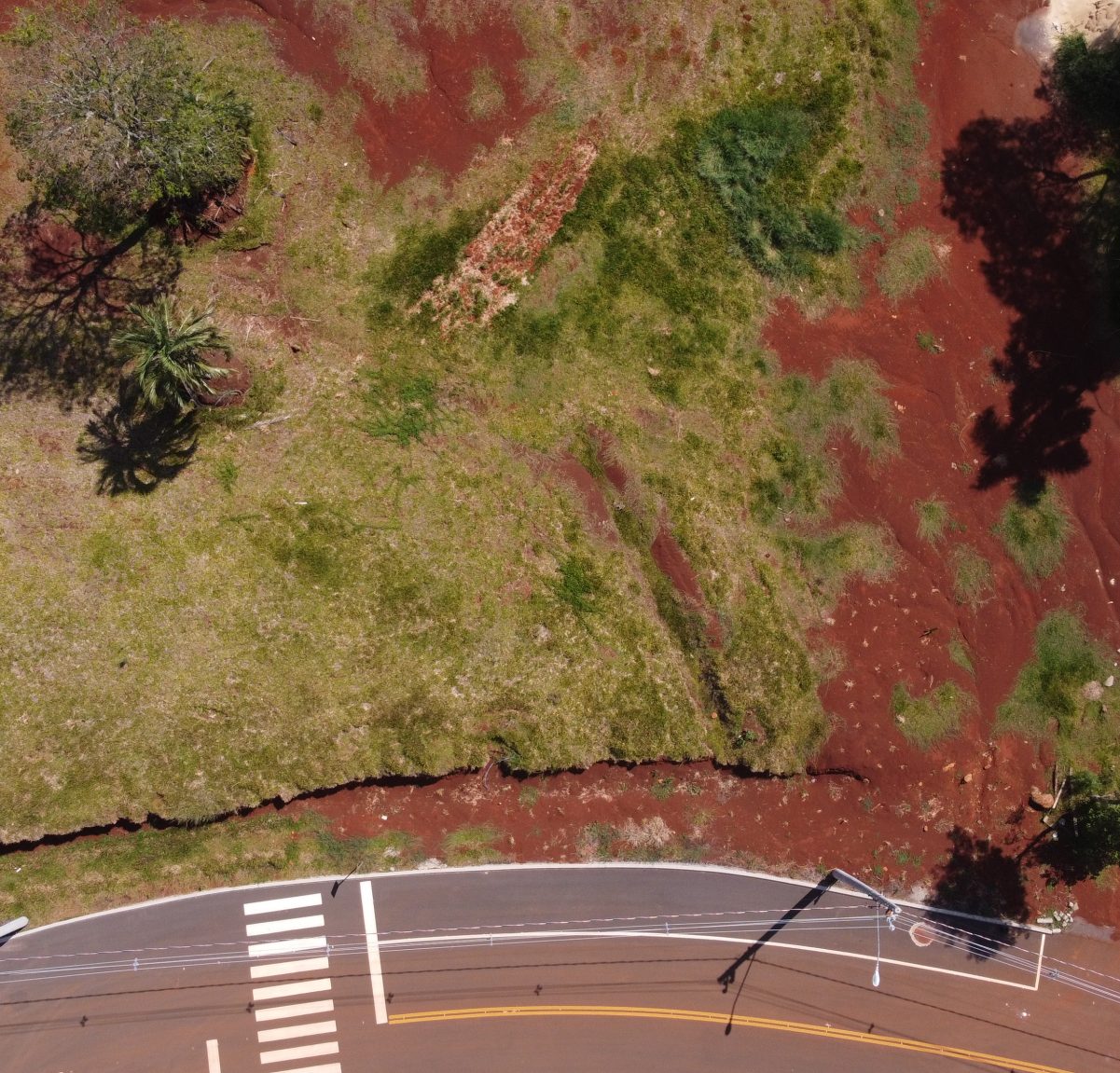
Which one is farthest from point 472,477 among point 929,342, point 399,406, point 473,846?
point 929,342

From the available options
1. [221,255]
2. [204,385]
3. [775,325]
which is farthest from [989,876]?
[221,255]

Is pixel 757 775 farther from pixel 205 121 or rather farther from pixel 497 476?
pixel 205 121

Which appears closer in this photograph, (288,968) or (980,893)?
(288,968)

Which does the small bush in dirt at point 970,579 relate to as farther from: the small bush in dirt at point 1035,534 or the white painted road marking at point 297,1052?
the white painted road marking at point 297,1052

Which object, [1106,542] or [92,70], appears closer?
[92,70]

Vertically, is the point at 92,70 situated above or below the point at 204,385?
above

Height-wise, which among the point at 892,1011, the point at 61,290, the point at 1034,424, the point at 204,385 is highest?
the point at 61,290

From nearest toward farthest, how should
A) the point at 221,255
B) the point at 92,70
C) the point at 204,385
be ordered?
1. the point at 92,70
2. the point at 204,385
3. the point at 221,255

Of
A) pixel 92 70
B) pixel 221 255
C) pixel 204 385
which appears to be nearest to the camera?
pixel 92 70

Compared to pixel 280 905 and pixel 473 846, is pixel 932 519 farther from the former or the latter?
pixel 280 905
